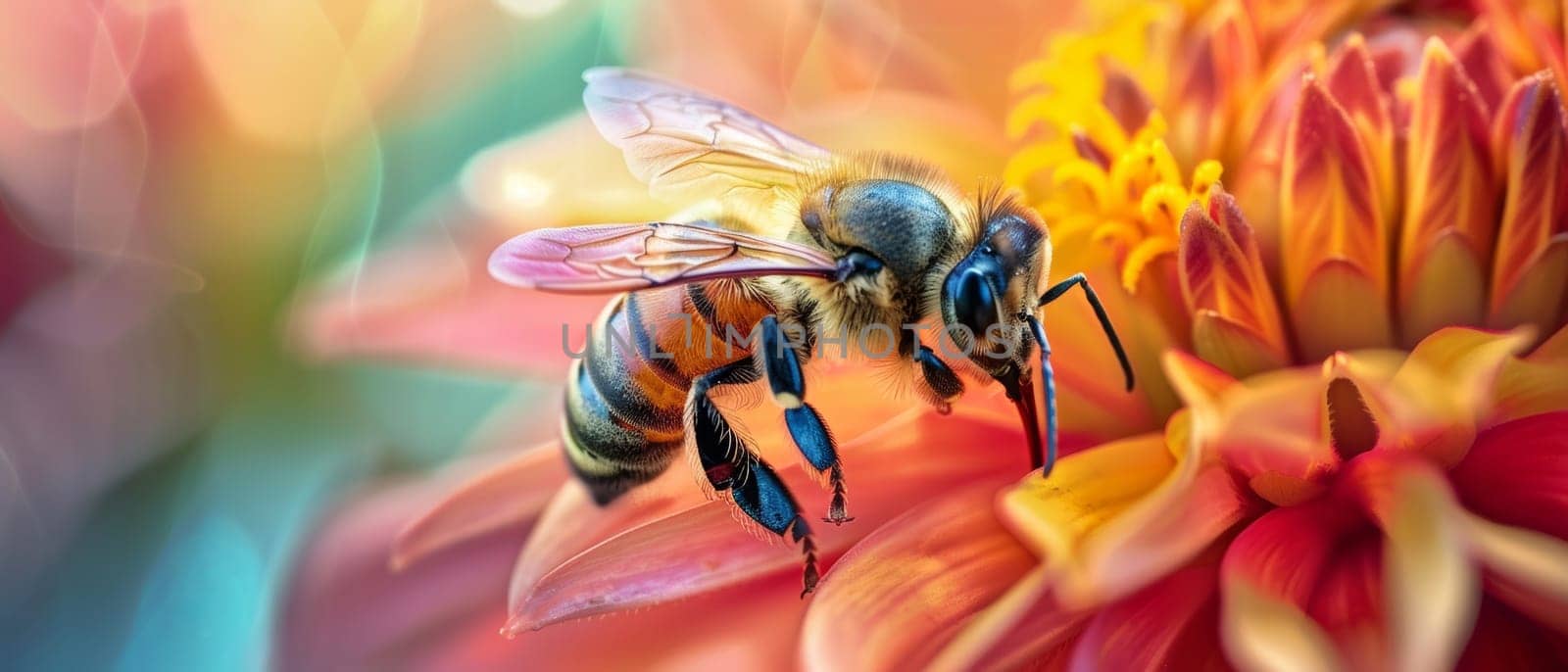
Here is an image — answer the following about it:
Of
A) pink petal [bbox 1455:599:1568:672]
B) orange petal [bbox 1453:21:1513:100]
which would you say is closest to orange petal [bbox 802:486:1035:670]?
pink petal [bbox 1455:599:1568:672]

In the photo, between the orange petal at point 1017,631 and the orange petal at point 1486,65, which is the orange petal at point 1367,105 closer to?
the orange petal at point 1486,65

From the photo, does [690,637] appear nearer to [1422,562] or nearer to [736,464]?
[736,464]

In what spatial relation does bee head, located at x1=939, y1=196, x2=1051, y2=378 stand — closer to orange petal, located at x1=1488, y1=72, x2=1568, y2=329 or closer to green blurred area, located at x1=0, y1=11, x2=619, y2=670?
orange petal, located at x1=1488, y1=72, x2=1568, y2=329

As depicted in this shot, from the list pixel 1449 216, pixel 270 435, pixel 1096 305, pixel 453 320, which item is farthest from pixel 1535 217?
pixel 270 435

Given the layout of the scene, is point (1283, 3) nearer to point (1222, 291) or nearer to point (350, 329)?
point (1222, 291)

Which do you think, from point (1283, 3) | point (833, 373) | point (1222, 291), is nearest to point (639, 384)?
point (833, 373)

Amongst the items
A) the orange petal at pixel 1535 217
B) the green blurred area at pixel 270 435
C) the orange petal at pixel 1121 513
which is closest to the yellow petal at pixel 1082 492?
the orange petal at pixel 1121 513

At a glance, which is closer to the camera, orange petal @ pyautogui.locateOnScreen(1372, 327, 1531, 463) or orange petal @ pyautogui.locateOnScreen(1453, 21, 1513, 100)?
orange petal @ pyautogui.locateOnScreen(1372, 327, 1531, 463)
